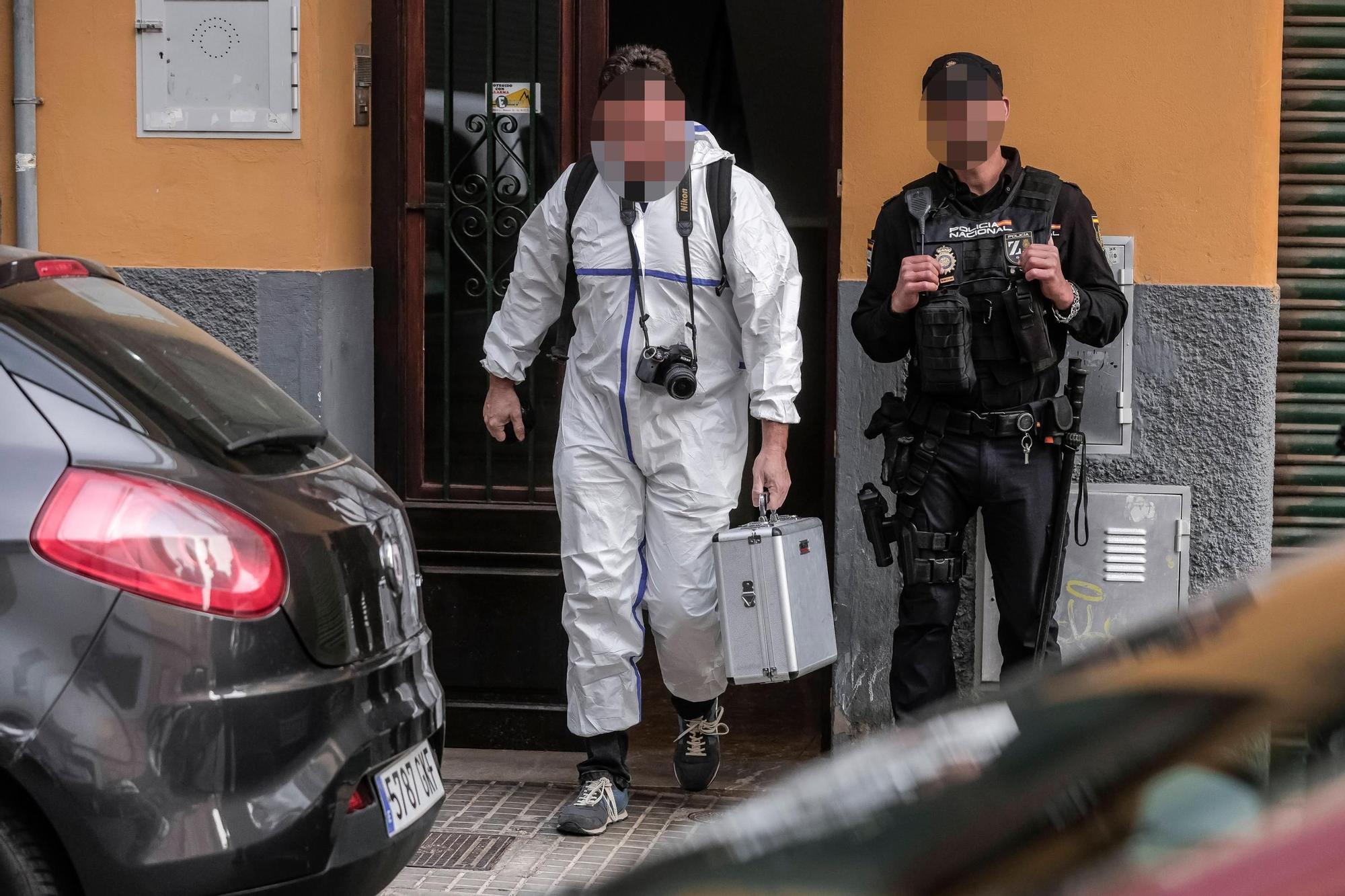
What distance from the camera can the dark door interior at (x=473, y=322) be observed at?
17.7 feet

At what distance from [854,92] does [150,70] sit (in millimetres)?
2309

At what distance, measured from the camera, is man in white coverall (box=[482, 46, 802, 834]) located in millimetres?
4641

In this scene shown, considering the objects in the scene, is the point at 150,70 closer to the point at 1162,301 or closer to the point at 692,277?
the point at 692,277

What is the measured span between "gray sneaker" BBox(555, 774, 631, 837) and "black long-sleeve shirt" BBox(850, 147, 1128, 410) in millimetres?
1508

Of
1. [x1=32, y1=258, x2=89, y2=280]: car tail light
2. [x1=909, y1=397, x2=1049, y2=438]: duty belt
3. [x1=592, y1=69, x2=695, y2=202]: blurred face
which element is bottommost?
[x1=909, y1=397, x2=1049, y2=438]: duty belt

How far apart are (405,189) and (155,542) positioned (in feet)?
9.32

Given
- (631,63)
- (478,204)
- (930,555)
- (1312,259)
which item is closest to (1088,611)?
(930,555)

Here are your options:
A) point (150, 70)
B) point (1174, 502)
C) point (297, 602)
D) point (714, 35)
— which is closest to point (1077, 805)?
point (297, 602)

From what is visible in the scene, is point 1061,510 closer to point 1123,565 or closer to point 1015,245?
point 1123,565

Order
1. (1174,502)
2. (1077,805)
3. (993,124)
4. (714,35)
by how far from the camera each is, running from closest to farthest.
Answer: (1077,805) → (993,124) → (1174,502) → (714,35)

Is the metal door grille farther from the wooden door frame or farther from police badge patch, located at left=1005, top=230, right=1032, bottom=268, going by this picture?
police badge patch, located at left=1005, top=230, right=1032, bottom=268

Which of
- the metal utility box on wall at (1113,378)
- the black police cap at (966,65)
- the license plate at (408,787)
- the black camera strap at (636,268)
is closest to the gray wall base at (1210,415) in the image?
the metal utility box on wall at (1113,378)

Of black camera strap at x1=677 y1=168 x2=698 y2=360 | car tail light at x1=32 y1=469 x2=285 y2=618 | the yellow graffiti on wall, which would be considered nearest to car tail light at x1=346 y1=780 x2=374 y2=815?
car tail light at x1=32 y1=469 x2=285 y2=618

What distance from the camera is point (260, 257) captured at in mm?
5363
